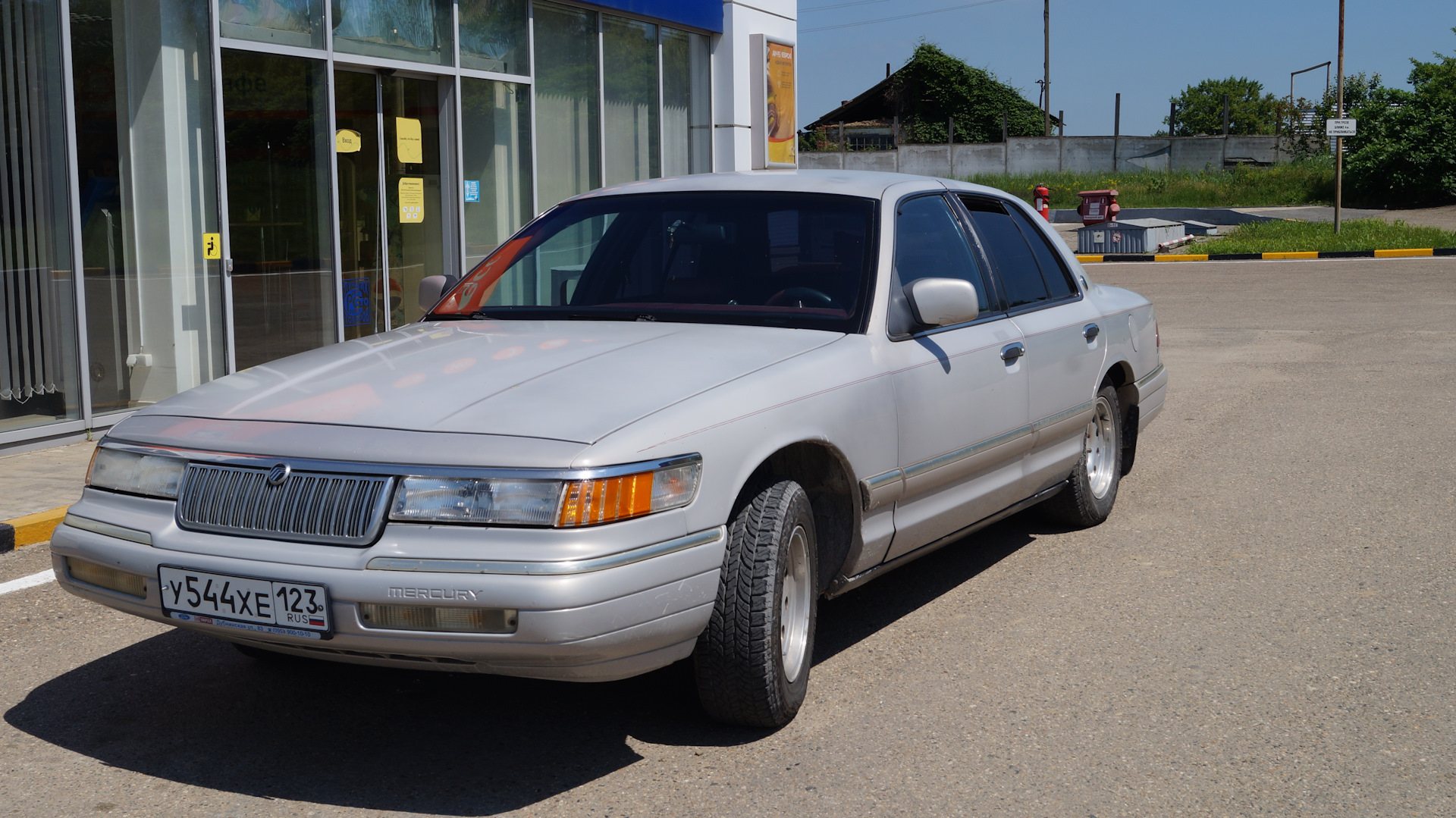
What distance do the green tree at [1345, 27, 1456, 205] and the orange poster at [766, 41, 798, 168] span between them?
2688 centimetres

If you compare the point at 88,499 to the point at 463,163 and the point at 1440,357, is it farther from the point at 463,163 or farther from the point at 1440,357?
the point at 1440,357

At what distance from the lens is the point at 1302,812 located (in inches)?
127

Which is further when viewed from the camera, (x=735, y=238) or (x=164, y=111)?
(x=164, y=111)

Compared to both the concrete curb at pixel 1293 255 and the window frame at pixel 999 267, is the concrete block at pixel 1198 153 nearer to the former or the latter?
the concrete curb at pixel 1293 255

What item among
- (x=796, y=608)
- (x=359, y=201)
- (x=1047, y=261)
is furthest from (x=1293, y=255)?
(x=796, y=608)

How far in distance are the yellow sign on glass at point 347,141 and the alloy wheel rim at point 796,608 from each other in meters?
8.06

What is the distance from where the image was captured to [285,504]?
3.24 metres

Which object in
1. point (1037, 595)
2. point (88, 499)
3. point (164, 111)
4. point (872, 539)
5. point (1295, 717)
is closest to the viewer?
point (88, 499)

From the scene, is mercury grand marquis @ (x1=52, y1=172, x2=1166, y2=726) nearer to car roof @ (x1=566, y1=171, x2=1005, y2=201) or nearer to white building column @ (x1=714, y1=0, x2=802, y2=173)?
car roof @ (x1=566, y1=171, x2=1005, y2=201)

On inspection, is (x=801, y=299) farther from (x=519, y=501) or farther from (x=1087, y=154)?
(x=1087, y=154)

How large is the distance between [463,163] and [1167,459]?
724 cm

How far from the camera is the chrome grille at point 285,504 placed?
3.17m

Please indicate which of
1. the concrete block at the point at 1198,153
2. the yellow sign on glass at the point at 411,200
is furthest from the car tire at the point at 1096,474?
the concrete block at the point at 1198,153

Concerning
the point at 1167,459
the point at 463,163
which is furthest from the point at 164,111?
the point at 1167,459
